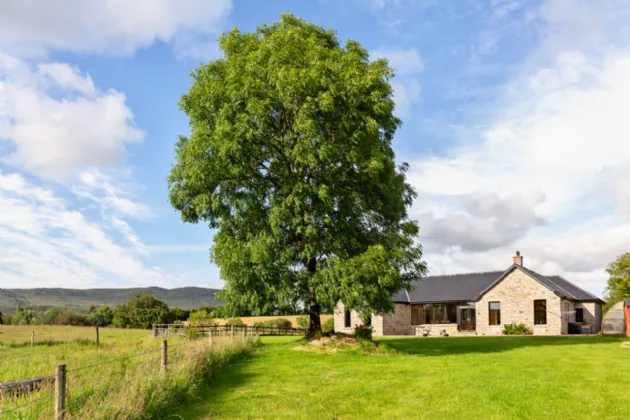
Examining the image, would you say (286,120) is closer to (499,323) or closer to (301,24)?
(301,24)

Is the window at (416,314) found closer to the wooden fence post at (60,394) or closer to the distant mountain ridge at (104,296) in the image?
the wooden fence post at (60,394)

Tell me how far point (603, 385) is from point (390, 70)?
16257 millimetres

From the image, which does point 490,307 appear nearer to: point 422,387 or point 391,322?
point 391,322

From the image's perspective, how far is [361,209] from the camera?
25.1 metres

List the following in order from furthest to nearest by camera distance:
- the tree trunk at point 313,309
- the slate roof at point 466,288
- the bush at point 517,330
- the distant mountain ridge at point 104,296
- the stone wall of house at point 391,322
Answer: the distant mountain ridge at point 104,296, the stone wall of house at point 391,322, the slate roof at point 466,288, the bush at point 517,330, the tree trunk at point 313,309

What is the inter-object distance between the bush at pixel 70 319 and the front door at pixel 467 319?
50136 mm

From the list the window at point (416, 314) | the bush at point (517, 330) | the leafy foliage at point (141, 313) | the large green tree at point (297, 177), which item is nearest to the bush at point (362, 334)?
the large green tree at point (297, 177)

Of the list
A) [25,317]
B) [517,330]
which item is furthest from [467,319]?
[25,317]

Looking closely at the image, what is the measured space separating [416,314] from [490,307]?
6.74m

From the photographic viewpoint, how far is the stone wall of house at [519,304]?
39.0 meters

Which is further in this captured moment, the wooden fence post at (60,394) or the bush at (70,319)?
the bush at (70,319)

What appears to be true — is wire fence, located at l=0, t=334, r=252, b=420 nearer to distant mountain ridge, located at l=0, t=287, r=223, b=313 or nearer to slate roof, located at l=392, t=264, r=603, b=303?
slate roof, located at l=392, t=264, r=603, b=303

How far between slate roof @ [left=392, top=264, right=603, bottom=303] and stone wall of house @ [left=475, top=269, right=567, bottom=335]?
59cm

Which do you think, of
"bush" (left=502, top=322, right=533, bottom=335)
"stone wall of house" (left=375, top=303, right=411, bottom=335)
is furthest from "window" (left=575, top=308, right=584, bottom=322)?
"stone wall of house" (left=375, top=303, right=411, bottom=335)
